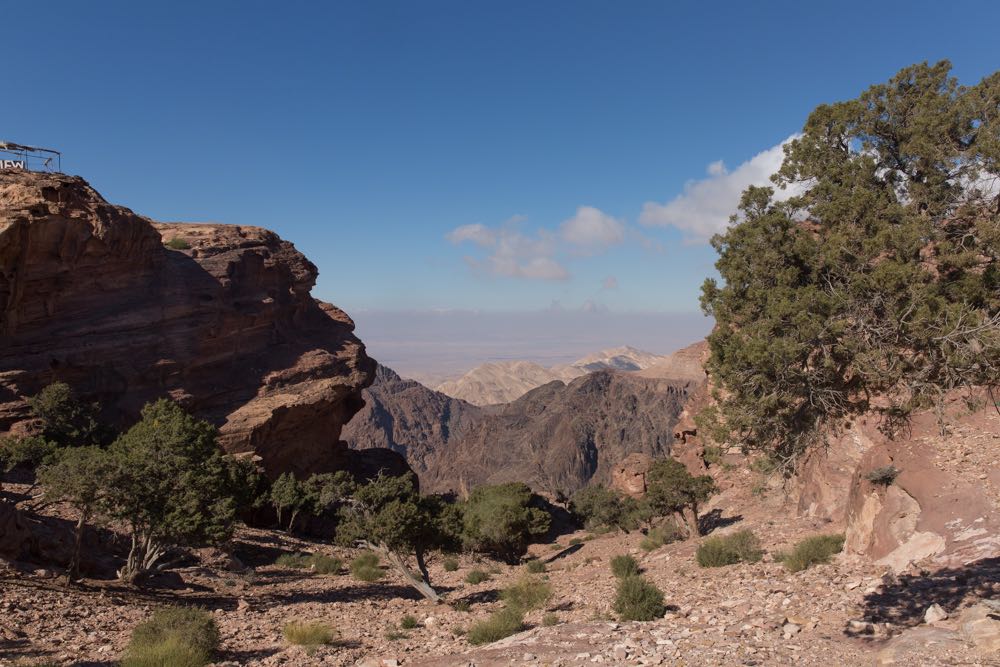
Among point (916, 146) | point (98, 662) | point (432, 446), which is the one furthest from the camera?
point (432, 446)

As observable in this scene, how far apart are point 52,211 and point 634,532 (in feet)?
155

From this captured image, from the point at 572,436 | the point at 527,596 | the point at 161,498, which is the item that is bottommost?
the point at 572,436

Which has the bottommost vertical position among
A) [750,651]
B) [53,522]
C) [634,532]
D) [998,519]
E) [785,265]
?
[634,532]

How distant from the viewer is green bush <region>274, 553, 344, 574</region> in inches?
998

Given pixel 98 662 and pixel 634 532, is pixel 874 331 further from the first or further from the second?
pixel 634 532

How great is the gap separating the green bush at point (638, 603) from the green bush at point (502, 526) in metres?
21.9

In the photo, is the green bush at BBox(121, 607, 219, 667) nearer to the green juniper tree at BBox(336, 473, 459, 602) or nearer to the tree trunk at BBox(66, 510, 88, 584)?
the tree trunk at BBox(66, 510, 88, 584)

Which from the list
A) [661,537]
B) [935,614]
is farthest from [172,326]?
[935,614]

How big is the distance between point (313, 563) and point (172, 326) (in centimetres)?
3196

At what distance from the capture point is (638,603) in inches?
545

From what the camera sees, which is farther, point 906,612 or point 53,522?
point 53,522

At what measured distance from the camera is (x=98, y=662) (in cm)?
1088

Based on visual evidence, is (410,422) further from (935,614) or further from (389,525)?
(935,614)

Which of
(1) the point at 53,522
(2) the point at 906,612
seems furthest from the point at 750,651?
(1) the point at 53,522
